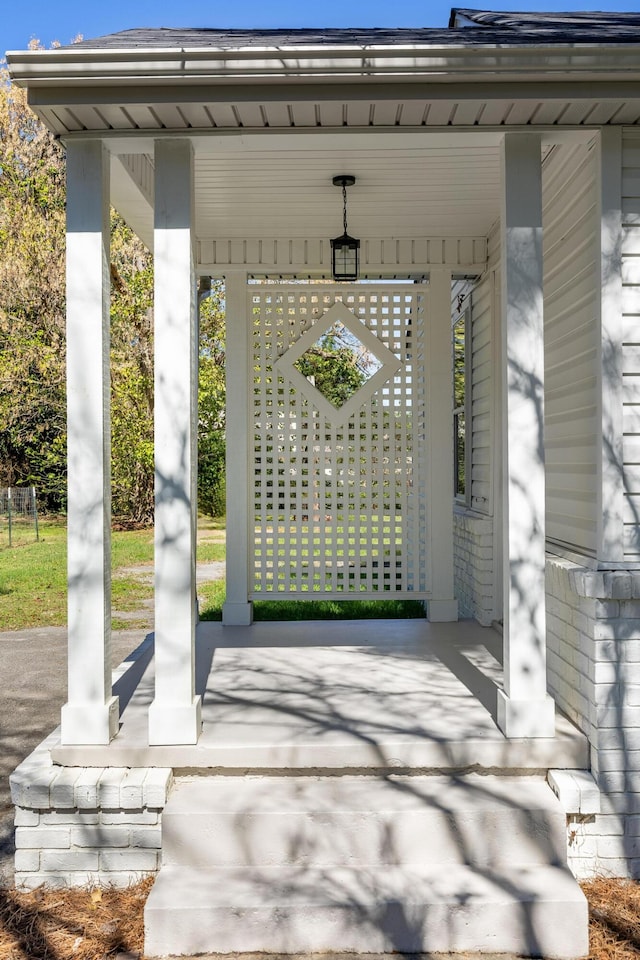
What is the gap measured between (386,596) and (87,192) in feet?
12.1

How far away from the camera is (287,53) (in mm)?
2865

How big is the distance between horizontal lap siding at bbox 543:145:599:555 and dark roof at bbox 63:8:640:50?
483 millimetres

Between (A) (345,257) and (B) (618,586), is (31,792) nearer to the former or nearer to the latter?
(B) (618,586)

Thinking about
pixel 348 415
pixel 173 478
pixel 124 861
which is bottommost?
pixel 124 861

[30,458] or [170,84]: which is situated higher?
[170,84]

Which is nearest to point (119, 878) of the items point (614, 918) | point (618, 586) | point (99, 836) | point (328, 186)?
point (99, 836)

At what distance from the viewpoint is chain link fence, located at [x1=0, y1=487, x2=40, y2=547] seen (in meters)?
13.8

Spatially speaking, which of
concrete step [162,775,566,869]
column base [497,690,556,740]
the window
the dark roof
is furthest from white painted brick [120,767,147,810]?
the window

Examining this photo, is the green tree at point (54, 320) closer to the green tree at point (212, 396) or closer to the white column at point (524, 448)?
the green tree at point (212, 396)

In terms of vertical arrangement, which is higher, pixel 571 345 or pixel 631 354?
pixel 571 345

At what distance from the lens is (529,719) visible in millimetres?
3184

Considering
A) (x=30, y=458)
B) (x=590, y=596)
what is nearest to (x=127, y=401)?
(x=30, y=458)

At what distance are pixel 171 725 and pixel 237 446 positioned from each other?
297 centimetres

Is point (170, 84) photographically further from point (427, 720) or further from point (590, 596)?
point (427, 720)
